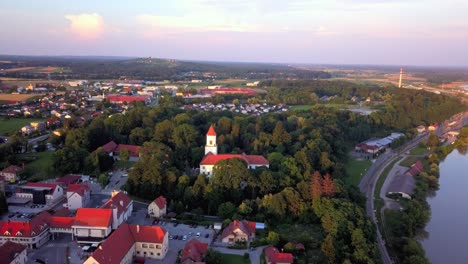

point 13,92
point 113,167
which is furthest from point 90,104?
point 113,167

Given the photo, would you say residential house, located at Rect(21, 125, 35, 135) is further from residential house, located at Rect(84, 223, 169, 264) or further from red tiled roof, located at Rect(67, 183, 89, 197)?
residential house, located at Rect(84, 223, 169, 264)

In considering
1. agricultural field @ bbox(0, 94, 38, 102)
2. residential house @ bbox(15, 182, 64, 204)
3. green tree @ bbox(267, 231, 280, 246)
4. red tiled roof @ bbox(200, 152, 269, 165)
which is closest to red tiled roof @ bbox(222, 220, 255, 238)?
green tree @ bbox(267, 231, 280, 246)

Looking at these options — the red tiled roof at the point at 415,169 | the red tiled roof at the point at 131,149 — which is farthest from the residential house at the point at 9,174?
the red tiled roof at the point at 415,169

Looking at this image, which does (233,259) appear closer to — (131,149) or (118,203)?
(118,203)

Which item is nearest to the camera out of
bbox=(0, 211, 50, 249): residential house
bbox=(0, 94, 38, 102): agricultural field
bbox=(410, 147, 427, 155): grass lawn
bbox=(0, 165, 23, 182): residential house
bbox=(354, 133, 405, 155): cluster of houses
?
bbox=(0, 211, 50, 249): residential house

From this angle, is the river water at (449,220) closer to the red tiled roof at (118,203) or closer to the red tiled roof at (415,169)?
the red tiled roof at (415,169)

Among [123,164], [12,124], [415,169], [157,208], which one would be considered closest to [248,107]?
[415,169]

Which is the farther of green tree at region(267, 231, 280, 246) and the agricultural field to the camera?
the agricultural field
